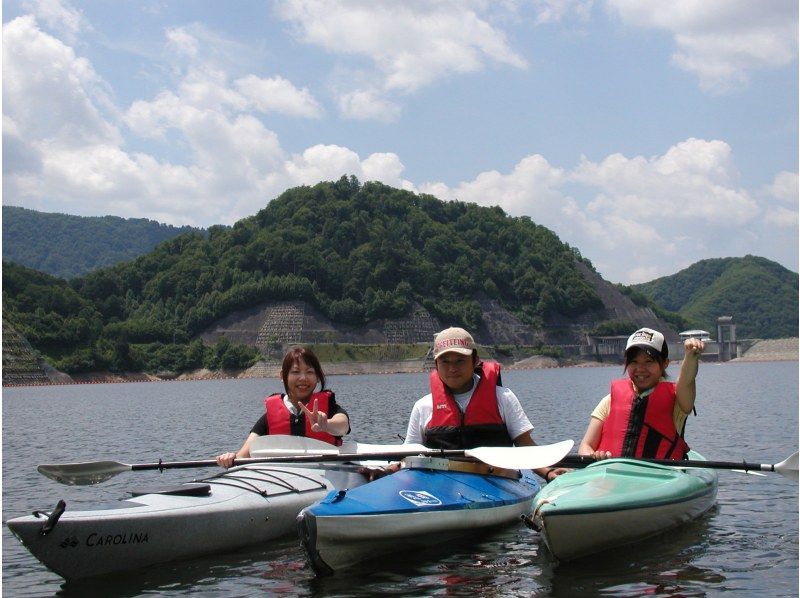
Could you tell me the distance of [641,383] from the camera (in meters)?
9.73

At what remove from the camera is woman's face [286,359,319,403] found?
10328mm

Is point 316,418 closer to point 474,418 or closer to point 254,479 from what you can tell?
point 254,479

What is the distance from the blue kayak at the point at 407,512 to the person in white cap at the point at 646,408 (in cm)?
125

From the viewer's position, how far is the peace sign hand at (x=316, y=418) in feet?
31.9

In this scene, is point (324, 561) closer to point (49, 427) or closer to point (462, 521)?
point (462, 521)

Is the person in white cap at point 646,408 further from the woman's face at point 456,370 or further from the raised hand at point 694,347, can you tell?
the woman's face at point 456,370

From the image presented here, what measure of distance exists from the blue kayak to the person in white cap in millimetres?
1251

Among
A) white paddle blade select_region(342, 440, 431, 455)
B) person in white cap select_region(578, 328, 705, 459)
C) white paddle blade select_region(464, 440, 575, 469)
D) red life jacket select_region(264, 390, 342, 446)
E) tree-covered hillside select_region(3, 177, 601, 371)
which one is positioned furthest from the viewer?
tree-covered hillside select_region(3, 177, 601, 371)

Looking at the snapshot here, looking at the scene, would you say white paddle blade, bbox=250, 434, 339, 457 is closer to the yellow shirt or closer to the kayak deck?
the kayak deck

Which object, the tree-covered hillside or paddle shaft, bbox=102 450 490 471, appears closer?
paddle shaft, bbox=102 450 490 471

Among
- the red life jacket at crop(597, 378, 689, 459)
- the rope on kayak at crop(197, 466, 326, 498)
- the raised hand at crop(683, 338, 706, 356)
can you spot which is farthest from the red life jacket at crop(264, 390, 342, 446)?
the raised hand at crop(683, 338, 706, 356)

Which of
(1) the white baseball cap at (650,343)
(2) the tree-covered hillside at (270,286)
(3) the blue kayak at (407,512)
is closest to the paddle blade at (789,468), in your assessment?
(1) the white baseball cap at (650,343)

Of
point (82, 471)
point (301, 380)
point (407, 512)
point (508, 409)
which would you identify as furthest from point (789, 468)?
point (82, 471)

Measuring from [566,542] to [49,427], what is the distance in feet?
112
